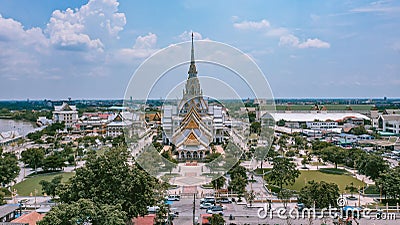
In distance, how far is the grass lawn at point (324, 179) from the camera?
17.4 meters

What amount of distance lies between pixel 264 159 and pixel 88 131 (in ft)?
83.5

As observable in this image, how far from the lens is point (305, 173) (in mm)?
20359

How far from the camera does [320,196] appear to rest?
493 inches

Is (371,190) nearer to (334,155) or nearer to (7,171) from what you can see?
→ (334,155)

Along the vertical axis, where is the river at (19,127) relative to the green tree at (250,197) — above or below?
above

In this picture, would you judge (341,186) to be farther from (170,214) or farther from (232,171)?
(170,214)

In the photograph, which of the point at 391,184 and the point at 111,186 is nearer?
the point at 111,186

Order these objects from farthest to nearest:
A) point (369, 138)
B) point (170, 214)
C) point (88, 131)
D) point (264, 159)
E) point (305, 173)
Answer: point (88, 131) → point (369, 138) → point (264, 159) → point (305, 173) → point (170, 214)

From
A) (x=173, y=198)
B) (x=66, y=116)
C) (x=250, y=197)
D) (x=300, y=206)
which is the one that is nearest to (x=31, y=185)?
(x=173, y=198)

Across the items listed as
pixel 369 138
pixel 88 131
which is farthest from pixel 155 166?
pixel 88 131

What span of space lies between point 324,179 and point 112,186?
1250cm

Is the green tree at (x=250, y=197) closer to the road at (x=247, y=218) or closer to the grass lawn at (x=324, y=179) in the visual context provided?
the road at (x=247, y=218)

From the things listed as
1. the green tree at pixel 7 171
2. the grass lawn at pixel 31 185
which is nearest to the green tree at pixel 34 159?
the grass lawn at pixel 31 185

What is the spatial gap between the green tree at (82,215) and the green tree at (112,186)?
128cm
